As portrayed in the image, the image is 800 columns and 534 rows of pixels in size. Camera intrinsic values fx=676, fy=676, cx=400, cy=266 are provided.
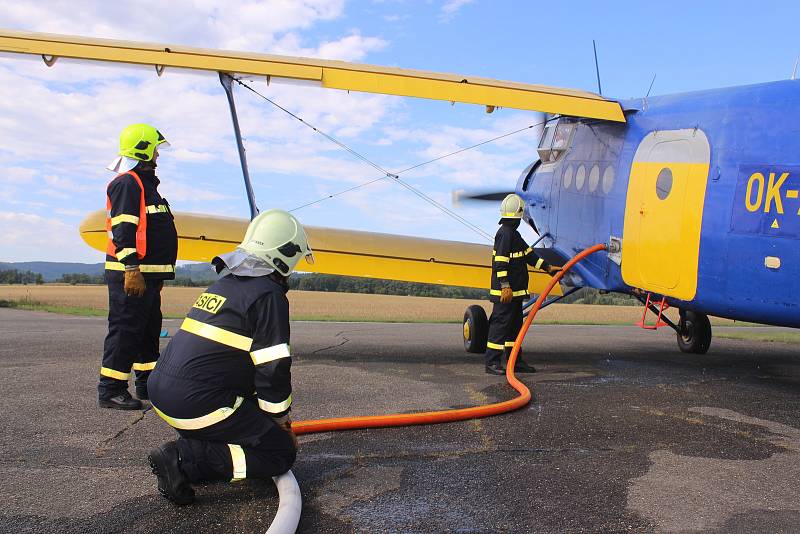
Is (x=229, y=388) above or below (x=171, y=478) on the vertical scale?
above

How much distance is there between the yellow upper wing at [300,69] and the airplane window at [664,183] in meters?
1.15

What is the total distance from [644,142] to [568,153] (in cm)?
211

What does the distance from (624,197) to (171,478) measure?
19.9 ft

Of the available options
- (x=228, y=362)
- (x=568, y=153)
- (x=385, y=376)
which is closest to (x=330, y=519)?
(x=228, y=362)

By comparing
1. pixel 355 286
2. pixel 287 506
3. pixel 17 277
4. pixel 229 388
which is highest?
pixel 229 388

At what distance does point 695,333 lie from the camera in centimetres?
1051

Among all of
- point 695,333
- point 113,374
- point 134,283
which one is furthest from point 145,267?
point 695,333

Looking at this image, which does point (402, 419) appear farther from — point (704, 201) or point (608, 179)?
point (608, 179)

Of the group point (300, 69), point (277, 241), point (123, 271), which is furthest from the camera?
point (300, 69)

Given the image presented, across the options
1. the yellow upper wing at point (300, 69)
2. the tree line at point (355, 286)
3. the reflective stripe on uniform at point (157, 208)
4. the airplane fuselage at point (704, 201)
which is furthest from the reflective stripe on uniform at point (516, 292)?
the tree line at point (355, 286)

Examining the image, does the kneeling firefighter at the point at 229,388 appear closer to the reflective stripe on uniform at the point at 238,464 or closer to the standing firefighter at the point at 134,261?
the reflective stripe on uniform at the point at 238,464

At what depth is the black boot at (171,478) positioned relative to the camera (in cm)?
333

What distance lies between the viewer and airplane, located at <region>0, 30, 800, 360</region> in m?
5.93

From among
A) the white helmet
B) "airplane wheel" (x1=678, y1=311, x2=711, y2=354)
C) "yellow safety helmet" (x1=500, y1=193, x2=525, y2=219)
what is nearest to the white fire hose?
the white helmet
